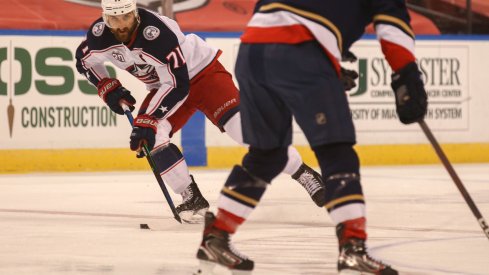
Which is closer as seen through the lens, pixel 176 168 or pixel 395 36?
pixel 395 36

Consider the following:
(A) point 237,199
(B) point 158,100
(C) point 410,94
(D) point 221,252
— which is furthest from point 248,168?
(B) point 158,100

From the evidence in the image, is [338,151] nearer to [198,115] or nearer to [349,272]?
[349,272]

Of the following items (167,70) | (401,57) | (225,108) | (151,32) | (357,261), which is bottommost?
Result: (225,108)

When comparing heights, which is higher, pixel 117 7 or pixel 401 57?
pixel 401 57

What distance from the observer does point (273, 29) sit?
328 cm

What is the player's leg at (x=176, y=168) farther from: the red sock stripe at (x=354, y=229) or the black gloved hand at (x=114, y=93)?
the red sock stripe at (x=354, y=229)

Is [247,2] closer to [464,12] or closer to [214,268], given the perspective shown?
[464,12]

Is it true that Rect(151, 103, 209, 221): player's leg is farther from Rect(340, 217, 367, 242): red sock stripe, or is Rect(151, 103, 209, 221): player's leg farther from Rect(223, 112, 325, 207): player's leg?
Rect(340, 217, 367, 242): red sock stripe

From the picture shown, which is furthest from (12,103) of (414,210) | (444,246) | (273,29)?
(273,29)

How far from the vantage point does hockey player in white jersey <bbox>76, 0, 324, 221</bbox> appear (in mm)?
4848

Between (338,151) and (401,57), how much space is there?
0.99 feet

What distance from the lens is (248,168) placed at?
3344 mm

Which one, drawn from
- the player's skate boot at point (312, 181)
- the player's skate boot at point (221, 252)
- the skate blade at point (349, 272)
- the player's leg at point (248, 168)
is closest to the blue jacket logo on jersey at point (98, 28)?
the player's skate boot at point (312, 181)

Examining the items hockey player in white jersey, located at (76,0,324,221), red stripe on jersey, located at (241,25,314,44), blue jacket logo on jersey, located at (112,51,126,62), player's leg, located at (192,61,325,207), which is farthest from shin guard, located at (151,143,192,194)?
red stripe on jersey, located at (241,25,314,44)
